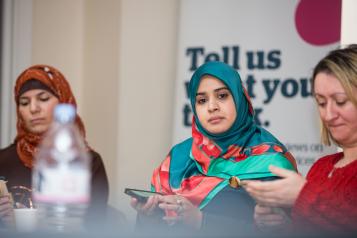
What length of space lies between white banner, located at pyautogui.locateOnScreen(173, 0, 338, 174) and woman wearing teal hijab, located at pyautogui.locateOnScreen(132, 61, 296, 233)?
113 centimetres

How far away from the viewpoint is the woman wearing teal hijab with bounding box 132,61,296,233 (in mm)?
1682

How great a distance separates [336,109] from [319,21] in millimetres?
1702

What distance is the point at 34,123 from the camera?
2.41m

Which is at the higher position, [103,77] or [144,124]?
[103,77]

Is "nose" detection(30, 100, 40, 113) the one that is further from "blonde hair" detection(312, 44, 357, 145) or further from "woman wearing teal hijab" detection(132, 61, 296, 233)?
"blonde hair" detection(312, 44, 357, 145)

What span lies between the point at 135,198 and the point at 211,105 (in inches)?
13.5

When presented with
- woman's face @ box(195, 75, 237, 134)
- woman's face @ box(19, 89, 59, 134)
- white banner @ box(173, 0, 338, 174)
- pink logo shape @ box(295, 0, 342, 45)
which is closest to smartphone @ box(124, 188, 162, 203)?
woman's face @ box(195, 75, 237, 134)

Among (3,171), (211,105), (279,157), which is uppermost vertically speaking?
(211,105)

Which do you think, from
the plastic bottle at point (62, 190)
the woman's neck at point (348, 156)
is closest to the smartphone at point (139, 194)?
the plastic bottle at point (62, 190)

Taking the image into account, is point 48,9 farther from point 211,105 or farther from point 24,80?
point 211,105

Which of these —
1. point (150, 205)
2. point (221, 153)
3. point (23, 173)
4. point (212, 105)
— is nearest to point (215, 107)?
point (212, 105)

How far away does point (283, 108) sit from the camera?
9.58 ft

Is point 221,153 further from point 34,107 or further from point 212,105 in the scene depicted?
point 34,107

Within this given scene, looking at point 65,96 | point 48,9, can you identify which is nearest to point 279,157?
point 65,96
